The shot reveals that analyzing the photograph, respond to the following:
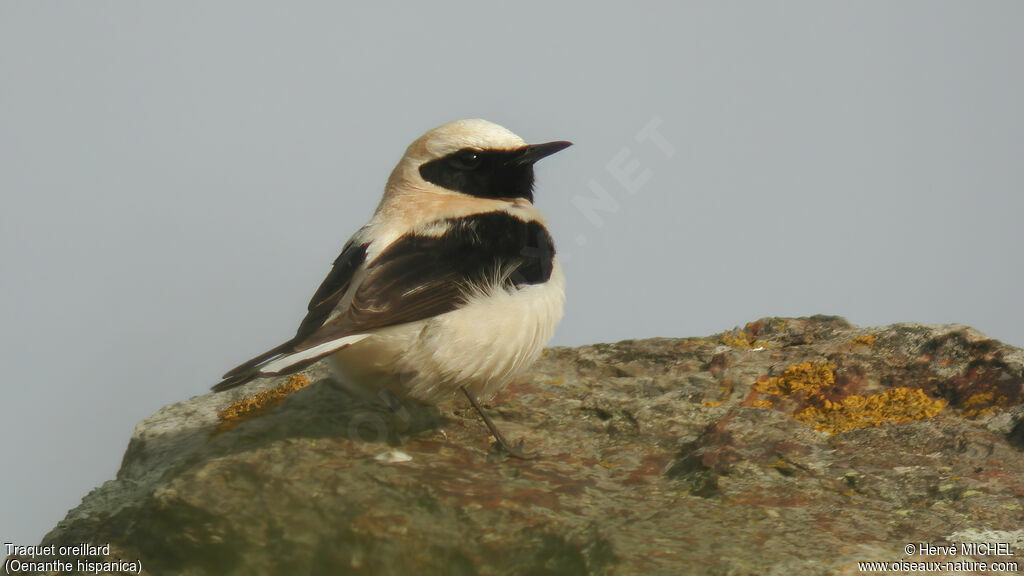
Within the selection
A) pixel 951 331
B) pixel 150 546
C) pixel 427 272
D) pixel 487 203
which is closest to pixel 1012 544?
pixel 951 331

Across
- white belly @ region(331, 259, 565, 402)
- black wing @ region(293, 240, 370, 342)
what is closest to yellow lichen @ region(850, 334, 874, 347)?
white belly @ region(331, 259, 565, 402)

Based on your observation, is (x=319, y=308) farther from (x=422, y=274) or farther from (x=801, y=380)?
(x=801, y=380)

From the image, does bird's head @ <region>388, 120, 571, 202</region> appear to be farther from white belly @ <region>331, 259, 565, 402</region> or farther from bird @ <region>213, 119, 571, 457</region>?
white belly @ <region>331, 259, 565, 402</region>

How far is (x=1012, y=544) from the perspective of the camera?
10.7 ft

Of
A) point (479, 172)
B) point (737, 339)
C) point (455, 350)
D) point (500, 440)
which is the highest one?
point (479, 172)

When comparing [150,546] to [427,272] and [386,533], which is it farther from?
[427,272]

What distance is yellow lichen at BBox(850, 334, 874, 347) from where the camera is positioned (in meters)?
5.15

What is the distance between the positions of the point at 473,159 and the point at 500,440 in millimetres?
1682

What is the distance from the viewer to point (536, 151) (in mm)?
5270

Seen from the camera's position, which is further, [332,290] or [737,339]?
[737,339]

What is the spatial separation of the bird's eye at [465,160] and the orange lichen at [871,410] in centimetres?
221

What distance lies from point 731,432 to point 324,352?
1849 mm

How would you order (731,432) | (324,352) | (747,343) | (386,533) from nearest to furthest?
(386,533) < (324,352) < (731,432) < (747,343)

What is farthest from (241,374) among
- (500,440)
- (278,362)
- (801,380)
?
(801,380)
